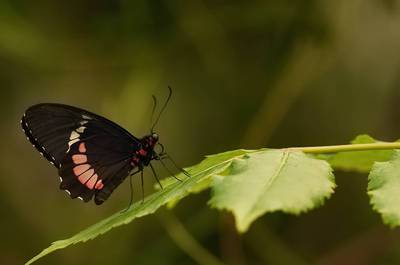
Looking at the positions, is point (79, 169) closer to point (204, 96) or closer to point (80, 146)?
point (80, 146)

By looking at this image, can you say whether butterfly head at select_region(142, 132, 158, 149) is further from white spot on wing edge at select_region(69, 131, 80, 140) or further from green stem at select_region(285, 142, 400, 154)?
green stem at select_region(285, 142, 400, 154)

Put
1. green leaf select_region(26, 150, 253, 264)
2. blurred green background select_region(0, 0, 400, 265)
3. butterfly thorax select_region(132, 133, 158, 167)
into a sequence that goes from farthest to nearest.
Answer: blurred green background select_region(0, 0, 400, 265), butterfly thorax select_region(132, 133, 158, 167), green leaf select_region(26, 150, 253, 264)

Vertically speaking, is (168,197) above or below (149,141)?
above

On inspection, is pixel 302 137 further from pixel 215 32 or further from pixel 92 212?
pixel 92 212

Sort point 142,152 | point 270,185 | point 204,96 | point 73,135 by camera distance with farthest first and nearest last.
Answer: point 204,96, point 142,152, point 73,135, point 270,185

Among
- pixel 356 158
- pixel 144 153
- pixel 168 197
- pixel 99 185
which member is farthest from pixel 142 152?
pixel 168 197

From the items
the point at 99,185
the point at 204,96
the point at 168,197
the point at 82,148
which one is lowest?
the point at 204,96

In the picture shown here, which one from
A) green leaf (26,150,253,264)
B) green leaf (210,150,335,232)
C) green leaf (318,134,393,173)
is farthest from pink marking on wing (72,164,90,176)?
green leaf (210,150,335,232)
